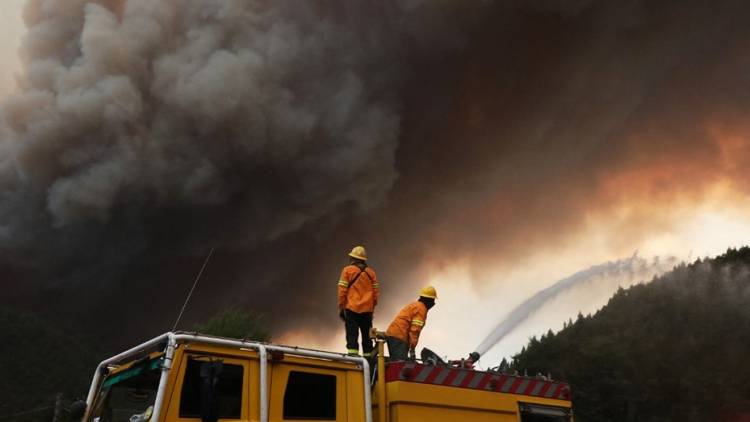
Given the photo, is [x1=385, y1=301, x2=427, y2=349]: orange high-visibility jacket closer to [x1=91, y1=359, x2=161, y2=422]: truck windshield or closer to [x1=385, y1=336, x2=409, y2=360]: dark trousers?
[x1=385, y1=336, x2=409, y2=360]: dark trousers

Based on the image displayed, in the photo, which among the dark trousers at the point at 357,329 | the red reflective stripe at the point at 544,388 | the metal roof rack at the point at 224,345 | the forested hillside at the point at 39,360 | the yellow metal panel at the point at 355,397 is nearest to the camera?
the metal roof rack at the point at 224,345

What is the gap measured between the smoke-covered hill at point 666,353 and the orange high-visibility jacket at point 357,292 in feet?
103

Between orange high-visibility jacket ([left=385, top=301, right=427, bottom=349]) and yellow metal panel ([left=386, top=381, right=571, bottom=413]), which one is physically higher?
orange high-visibility jacket ([left=385, top=301, right=427, bottom=349])

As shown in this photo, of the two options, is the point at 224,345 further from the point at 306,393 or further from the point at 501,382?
the point at 501,382

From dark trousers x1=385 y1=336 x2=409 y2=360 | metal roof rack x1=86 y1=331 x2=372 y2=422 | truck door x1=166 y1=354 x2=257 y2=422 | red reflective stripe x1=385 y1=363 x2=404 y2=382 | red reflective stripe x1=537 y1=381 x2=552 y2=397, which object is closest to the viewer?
truck door x1=166 y1=354 x2=257 y2=422

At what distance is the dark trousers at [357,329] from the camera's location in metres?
6.43

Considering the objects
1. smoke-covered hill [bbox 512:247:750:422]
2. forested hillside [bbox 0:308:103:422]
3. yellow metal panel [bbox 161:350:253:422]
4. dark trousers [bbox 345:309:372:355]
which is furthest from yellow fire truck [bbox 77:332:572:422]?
smoke-covered hill [bbox 512:247:750:422]

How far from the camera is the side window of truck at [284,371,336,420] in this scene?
15.9 feet

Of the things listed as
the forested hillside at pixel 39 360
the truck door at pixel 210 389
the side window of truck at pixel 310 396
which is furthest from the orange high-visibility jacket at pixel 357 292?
the forested hillside at pixel 39 360

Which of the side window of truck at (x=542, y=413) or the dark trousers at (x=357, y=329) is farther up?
the dark trousers at (x=357, y=329)

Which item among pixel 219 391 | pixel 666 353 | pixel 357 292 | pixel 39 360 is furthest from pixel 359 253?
pixel 666 353

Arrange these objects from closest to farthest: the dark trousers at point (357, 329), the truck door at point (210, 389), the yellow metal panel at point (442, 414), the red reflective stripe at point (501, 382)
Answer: the truck door at point (210, 389), the yellow metal panel at point (442, 414), the red reflective stripe at point (501, 382), the dark trousers at point (357, 329)

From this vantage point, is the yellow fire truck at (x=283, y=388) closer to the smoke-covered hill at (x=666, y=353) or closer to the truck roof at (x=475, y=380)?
the truck roof at (x=475, y=380)

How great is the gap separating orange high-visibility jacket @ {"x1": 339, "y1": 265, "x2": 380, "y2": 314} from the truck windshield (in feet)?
7.57
